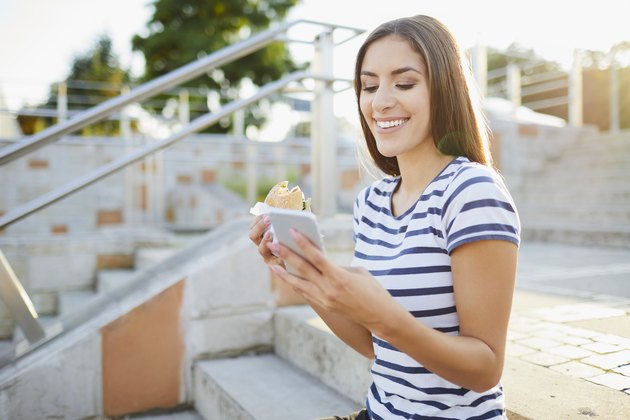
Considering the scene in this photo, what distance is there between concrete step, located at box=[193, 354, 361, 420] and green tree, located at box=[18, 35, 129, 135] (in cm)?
664

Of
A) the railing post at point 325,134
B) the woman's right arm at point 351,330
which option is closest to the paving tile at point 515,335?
the woman's right arm at point 351,330

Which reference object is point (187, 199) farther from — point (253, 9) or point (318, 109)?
point (253, 9)

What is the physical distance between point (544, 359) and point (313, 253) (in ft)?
4.22

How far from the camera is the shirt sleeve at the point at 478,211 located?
930 mm

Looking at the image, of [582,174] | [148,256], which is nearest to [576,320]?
[148,256]

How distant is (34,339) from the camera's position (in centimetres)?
225

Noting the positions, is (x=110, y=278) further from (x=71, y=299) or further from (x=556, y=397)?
(x=556, y=397)

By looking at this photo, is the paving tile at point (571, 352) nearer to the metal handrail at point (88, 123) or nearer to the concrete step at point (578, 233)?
the metal handrail at point (88, 123)

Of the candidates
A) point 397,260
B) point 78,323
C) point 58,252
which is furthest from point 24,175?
point 397,260

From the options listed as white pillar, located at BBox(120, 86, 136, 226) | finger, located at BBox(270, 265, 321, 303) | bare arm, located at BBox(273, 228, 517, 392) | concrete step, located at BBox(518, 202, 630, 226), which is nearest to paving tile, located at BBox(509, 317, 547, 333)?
bare arm, located at BBox(273, 228, 517, 392)

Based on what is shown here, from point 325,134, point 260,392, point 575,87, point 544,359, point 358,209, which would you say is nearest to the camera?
point 358,209

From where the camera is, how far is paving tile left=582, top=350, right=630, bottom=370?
1.65 m

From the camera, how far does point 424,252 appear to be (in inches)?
41.4

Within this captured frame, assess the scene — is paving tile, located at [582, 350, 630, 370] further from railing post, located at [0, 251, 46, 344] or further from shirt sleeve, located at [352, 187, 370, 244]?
railing post, located at [0, 251, 46, 344]
